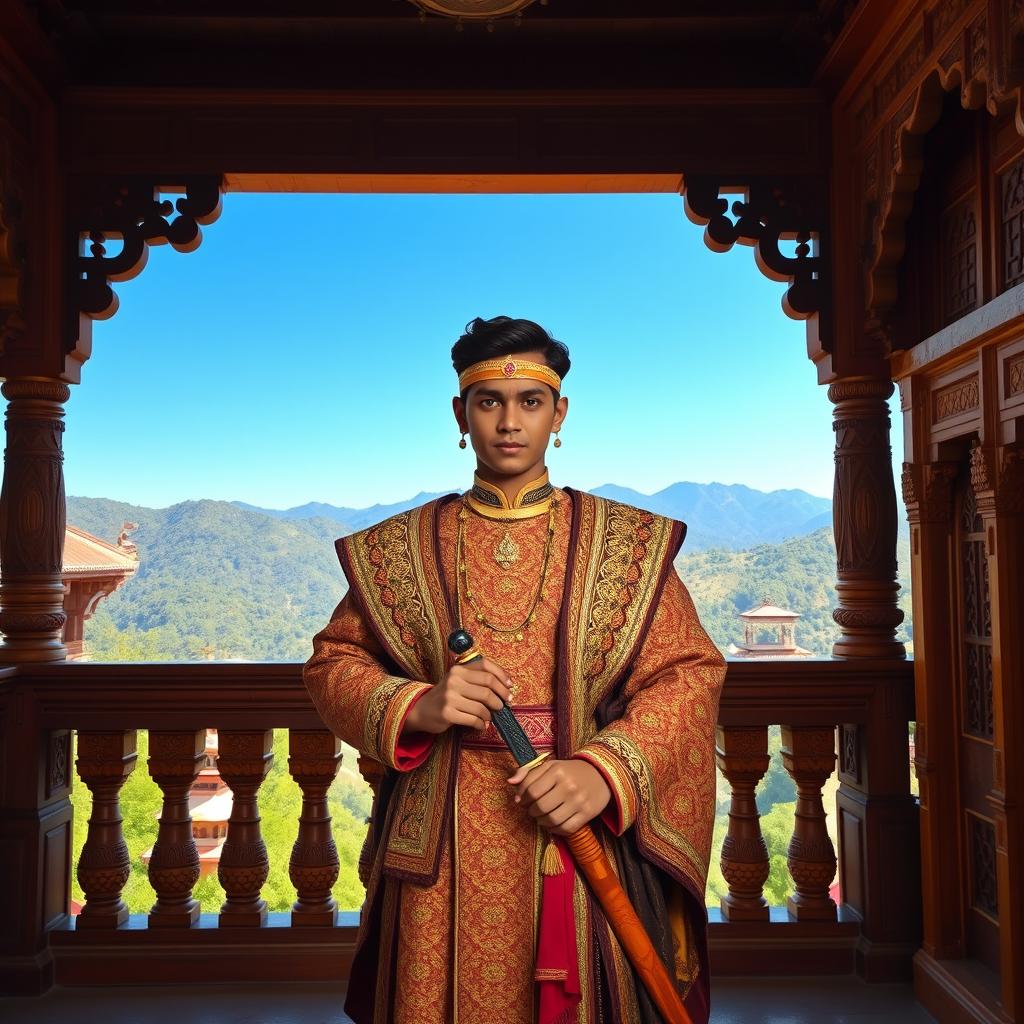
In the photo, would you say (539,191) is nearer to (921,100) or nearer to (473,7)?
(473,7)

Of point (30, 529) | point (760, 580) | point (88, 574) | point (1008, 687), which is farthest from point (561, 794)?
point (760, 580)

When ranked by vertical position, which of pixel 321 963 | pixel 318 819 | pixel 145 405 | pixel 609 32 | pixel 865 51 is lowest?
pixel 321 963

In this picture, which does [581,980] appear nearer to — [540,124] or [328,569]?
[540,124]

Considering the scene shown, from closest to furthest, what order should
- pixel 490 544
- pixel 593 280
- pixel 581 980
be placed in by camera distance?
1. pixel 581 980
2. pixel 490 544
3. pixel 593 280

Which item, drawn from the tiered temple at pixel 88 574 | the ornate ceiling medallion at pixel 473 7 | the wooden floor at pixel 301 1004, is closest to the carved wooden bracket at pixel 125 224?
the ornate ceiling medallion at pixel 473 7

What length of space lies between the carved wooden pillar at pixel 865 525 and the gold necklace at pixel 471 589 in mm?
1567

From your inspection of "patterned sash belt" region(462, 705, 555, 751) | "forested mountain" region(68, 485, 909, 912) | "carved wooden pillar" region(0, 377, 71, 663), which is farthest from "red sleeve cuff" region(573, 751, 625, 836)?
"forested mountain" region(68, 485, 909, 912)

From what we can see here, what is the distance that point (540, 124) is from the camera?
3191mm

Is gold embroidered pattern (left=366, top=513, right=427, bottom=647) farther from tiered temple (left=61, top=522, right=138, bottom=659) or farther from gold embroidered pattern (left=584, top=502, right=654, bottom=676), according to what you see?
tiered temple (left=61, top=522, right=138, bottom=659)

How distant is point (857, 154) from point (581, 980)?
2.54 m

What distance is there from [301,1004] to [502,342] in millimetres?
2108

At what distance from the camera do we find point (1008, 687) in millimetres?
2424

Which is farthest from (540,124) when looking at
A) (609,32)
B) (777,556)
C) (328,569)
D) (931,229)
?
(328,569)

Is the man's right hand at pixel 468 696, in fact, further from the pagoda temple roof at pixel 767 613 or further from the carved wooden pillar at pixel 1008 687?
the pagoda temple roof at pixel 767 613
